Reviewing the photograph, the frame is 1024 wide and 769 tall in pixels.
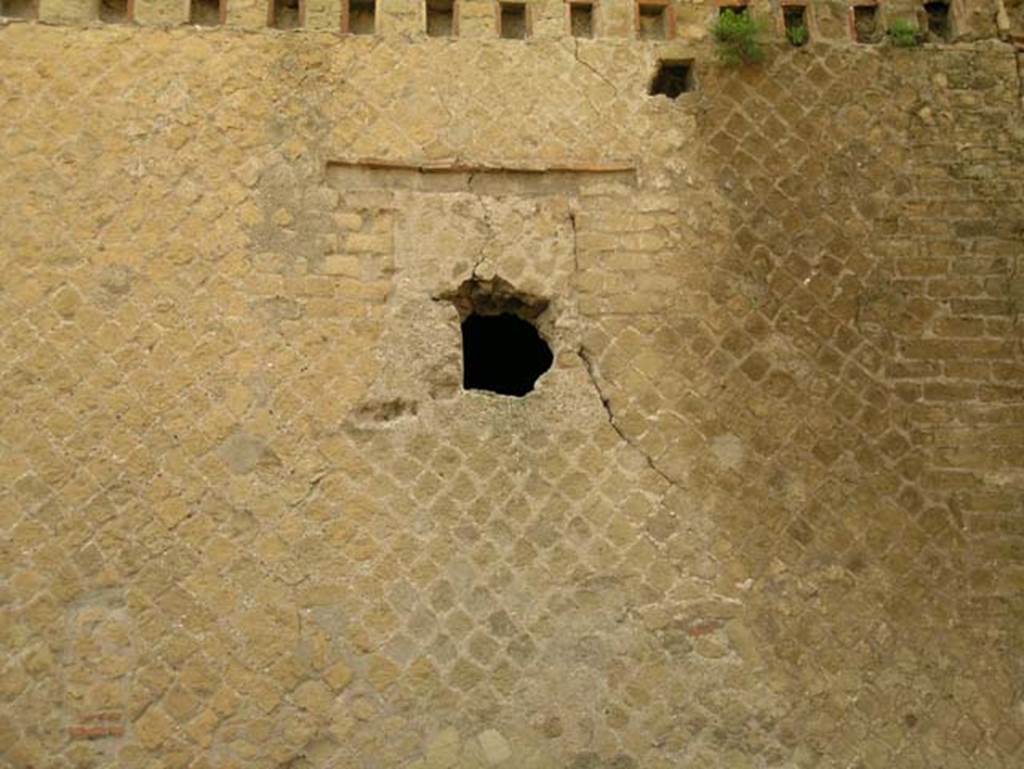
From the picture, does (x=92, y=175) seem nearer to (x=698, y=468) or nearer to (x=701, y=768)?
(x=698, y=468)

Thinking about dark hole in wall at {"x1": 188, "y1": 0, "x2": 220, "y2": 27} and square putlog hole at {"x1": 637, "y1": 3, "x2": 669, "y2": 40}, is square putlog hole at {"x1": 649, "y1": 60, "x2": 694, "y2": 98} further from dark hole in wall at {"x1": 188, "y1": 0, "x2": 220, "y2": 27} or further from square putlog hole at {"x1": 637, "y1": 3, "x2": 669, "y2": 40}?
dark hole in wall at {"x1": 188, "y1": 0, "x2": 220, "y2": 27}

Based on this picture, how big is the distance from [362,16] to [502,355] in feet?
6.00

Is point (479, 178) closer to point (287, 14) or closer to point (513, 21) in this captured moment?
point (513, 21)

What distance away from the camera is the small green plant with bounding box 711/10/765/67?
5.25 metres

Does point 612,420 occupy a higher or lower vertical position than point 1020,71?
lower

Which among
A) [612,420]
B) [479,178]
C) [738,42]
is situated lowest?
[612,420]

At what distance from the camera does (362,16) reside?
5254mm

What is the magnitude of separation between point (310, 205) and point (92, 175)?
0.89 m

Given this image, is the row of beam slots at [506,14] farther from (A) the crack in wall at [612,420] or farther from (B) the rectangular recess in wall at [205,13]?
(A) the crack in wall at [612,420]

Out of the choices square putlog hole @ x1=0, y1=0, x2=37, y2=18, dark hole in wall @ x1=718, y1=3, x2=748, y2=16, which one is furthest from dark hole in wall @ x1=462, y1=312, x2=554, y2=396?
square putlog hole @ x1=0, y1=0, x2=37, y2=18

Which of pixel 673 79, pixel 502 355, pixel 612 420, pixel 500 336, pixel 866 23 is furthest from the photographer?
pixel 502 355

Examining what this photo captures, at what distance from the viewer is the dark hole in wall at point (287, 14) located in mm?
Answer: 5176

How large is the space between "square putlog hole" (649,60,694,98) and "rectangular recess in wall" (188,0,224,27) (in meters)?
1.93

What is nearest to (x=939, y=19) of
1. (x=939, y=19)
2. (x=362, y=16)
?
(x=939, y=19)
